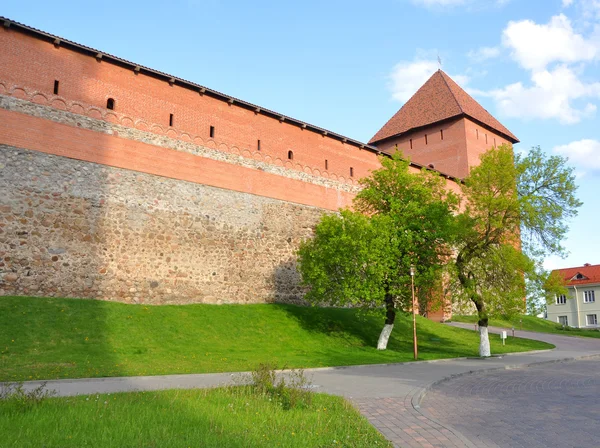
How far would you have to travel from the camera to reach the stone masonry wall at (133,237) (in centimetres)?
1466

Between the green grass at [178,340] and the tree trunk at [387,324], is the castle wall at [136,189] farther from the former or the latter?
the tree trunk at [387,324]

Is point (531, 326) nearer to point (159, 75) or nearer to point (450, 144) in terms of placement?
point (450, 144)

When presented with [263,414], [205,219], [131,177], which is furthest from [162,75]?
[263,414]

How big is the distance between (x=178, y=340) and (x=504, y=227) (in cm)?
A: 1282

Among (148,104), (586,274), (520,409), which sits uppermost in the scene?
(148,104)

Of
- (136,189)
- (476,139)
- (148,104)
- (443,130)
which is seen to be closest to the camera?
(136,189)

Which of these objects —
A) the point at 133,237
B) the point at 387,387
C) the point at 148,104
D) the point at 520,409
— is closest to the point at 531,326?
the point at 387,387

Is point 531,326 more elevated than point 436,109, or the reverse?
point 436,109

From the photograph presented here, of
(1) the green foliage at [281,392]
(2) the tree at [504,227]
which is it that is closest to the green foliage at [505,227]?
(2) the tree at [504,227]

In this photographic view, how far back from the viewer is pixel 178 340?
47.8 ft

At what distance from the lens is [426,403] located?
7586 mm

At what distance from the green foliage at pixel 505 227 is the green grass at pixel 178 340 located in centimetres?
276

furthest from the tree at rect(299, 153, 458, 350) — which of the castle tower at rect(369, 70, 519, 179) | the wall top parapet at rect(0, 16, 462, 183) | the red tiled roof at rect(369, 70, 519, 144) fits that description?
the red tiled roof at rect(369, 70, 519, 144)

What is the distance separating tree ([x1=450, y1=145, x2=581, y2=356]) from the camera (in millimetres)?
17078
